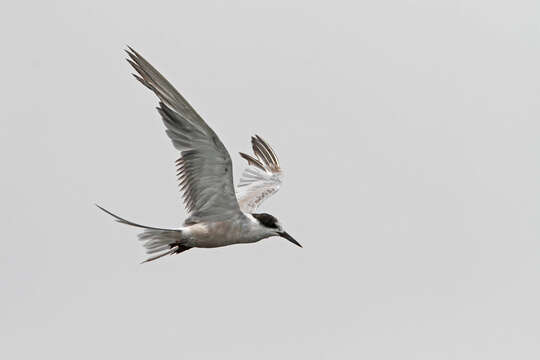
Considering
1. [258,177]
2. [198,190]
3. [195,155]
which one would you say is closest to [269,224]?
[198,190]

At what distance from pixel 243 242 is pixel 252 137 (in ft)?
15.6

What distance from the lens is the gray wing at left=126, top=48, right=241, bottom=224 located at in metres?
13.7

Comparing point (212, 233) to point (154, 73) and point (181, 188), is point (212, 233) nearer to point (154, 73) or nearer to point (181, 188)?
point (181, 188)

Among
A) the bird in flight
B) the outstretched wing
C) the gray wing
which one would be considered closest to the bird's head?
the bird in flight

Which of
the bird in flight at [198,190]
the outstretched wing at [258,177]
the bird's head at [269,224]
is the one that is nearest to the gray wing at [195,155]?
the bird in flight at [198,190]

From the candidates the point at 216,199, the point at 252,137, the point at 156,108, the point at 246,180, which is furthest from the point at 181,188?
the point at 252,137

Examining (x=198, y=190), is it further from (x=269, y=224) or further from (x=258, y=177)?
(x=258, y=177)

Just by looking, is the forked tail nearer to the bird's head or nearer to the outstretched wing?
the bird's head

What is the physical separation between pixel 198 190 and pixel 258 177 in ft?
13.1

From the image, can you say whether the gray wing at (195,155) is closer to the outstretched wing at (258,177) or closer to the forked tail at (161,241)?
the forked tail at (161,241)

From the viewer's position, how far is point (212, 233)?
15.5 metres

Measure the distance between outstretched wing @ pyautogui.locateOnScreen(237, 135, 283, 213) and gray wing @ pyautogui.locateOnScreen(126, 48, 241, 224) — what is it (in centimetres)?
243

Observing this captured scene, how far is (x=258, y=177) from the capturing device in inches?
752

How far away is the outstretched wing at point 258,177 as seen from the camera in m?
18.2
